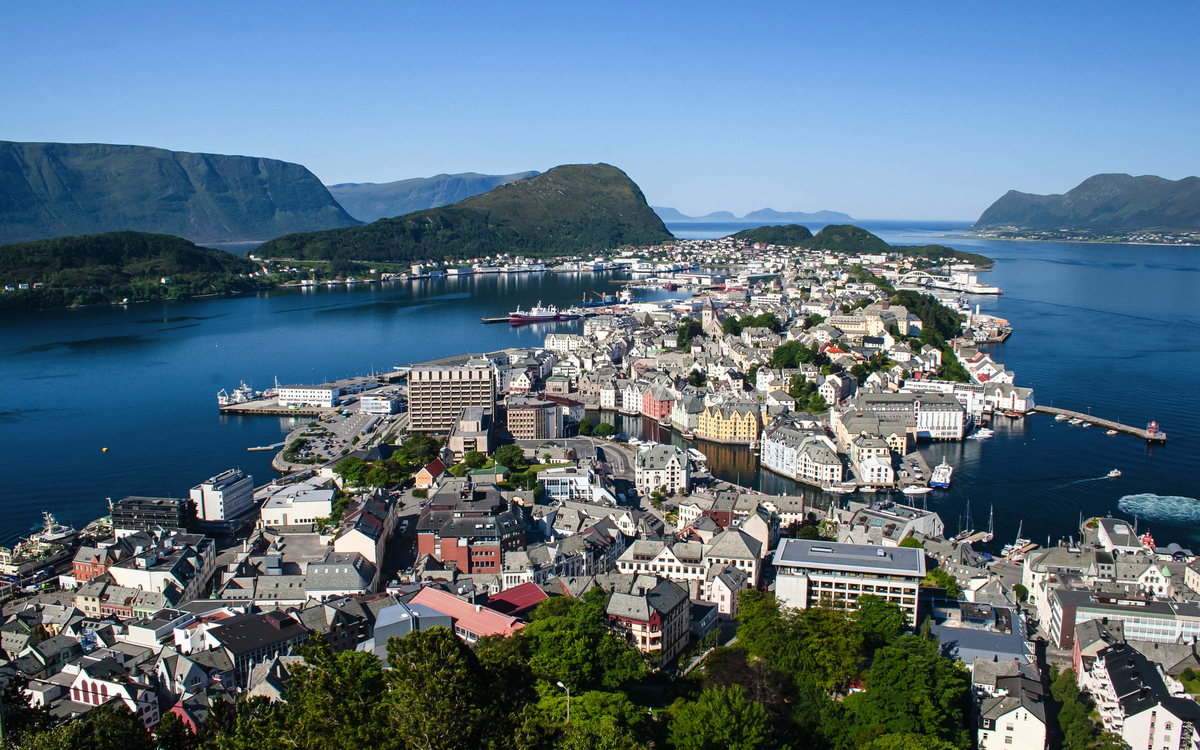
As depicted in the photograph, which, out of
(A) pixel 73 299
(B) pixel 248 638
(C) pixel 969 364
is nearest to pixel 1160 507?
(C) pixel 969 364

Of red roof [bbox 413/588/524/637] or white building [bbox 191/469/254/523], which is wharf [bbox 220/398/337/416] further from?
red roof [bbox 413/588/524/637]

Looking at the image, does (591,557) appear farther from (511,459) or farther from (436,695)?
(436,695)

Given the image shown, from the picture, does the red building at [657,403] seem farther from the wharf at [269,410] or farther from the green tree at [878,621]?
the green tree at [878,621]

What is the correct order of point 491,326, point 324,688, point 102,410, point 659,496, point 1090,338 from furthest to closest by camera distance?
point 491,326, point 1090,338, point 102,410, point 659,496, point 324,688

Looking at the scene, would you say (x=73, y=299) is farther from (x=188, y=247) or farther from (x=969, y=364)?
(x=969, y=364)

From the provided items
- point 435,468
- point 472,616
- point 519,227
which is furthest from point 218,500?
point 519,227

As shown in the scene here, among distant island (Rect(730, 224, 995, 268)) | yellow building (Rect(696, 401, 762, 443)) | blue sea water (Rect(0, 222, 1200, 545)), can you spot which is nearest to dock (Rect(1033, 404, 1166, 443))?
blue sea water (Rect(0, 222, 1200, 545))
